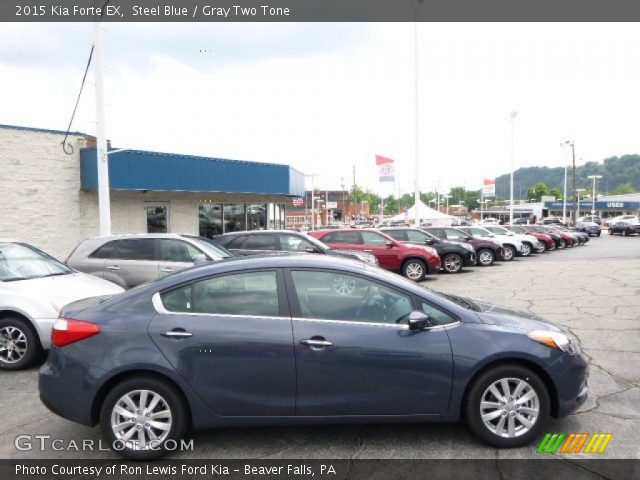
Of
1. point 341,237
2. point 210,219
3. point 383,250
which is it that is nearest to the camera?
point 383,250

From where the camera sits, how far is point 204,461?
3645 millimetres

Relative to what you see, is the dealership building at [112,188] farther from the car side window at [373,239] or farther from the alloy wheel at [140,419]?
the alloy wheel at [140,419]

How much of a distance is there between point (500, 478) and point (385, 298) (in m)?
1.48

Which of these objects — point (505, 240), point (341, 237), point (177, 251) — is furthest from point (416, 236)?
point (177, 251)

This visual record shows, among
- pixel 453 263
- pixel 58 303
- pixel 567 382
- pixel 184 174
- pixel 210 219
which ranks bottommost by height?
pixel 453 263

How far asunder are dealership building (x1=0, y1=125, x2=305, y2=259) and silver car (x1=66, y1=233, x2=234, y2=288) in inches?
181

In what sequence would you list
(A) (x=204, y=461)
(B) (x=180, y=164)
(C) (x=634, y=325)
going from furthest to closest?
(B) (x=180, y=164) → (C) (x=634, y=325) → (A) (x=204, y=461)

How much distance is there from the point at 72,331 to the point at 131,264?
17.5 feet

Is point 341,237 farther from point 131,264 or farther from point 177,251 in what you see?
point 131,264

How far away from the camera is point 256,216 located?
23391 millimetres

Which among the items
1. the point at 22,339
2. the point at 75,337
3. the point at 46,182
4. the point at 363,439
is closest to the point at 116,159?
the point at 46,182

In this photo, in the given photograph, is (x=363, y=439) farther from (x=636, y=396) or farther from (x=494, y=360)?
(x=636, y=396)

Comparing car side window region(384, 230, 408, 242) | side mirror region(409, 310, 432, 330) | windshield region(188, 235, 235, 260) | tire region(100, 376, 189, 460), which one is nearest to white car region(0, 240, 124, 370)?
tire region(100, 376, 189, 460)

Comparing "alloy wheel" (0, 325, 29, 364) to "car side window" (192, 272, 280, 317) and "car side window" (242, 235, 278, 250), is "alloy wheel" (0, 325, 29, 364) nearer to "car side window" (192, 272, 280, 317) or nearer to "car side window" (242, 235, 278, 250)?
"car side window" (192, 272, 280, 317)
